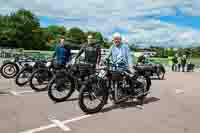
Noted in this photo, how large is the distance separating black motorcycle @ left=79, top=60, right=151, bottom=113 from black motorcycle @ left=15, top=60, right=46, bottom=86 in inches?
140

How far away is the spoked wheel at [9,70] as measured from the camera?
10.7m

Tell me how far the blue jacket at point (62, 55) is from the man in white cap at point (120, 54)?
230cm

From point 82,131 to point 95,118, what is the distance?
0.86 metres

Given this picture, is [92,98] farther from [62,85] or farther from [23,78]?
[23,78]

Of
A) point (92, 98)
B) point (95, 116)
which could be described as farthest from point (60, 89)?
point (95, 116)

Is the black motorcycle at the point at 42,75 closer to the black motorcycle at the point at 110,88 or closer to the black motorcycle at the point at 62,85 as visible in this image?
the black motorcycle at the point at 62,85

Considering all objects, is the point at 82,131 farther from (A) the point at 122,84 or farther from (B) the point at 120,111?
(A) the point at 122,84

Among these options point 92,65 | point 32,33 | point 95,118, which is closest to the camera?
point 95,118

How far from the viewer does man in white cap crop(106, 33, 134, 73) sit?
21.4ft

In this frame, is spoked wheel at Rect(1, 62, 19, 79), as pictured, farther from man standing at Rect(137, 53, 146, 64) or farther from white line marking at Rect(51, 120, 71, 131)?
man standing at Rect(137, 53, 146, 64)

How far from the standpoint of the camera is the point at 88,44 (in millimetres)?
7531

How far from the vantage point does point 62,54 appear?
8.45 metres

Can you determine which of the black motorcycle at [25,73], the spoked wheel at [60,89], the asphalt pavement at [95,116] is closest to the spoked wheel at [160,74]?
the asphalt pavement at [95,116]

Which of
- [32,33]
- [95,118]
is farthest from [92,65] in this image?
[32,33]
